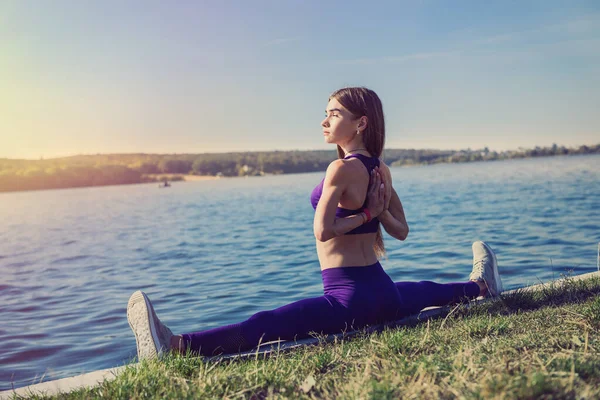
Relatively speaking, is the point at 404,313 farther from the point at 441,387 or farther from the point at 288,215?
the point at 288,215

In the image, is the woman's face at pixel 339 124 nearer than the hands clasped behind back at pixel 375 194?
No

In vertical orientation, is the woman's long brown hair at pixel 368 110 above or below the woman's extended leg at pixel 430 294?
above

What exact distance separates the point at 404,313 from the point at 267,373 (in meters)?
1.99

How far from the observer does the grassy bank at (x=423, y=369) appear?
8.89 ft

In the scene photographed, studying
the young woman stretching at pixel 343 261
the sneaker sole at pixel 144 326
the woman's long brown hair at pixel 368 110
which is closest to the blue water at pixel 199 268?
the sneaker sole at pixel 144 326

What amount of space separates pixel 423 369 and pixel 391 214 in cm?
219

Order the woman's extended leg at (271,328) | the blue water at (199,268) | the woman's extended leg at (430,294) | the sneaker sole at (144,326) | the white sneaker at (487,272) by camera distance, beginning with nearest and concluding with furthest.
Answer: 1. the sneaker sole at (144,326)
2. the woman's extended leg at (271,328)
3. the woman's extended leg at (430,294)
4. the white sneaker at (487,272)
5. the blue water at (199,268)

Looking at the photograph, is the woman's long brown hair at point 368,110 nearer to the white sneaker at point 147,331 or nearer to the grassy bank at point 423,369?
the grassy bank at point 423,369

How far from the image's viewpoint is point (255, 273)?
11852 mm

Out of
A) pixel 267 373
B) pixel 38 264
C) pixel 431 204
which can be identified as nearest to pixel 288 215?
pixel 431 204

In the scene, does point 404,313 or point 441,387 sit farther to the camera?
point 404,313

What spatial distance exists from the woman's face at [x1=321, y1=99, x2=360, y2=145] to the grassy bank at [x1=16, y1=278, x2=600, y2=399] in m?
1.56

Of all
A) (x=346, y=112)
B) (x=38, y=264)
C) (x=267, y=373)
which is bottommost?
(x=38, y=264)

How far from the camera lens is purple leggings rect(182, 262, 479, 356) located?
14.1ft
